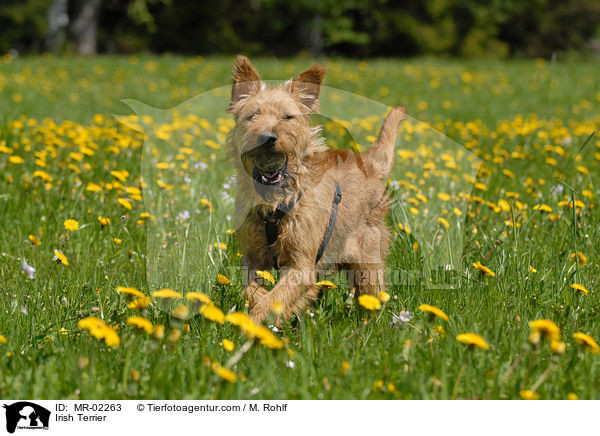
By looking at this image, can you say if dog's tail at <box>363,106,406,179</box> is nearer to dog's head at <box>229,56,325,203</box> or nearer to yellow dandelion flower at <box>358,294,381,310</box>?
dog's head at <box>229,56,325,203</box>

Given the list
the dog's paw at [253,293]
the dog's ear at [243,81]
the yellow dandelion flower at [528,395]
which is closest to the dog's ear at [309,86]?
the dog's ear at [243,81]

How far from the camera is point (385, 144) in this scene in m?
3.56

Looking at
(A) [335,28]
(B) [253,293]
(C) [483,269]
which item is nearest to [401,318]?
(C) [483,269]

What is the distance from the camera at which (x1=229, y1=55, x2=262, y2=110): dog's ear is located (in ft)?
8.89

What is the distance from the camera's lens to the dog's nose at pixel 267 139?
8.31 feet

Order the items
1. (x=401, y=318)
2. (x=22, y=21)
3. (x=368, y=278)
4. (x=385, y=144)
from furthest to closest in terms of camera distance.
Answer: (x=22, y=21)
(x=385, y=144)
(x=368, y=278)
(x=401, y=318)

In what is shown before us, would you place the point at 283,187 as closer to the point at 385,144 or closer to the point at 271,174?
the point at 271,174

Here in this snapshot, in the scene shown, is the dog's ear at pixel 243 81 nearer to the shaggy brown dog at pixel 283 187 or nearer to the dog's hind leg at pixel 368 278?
the shaggy brown dog at pixel 283 187

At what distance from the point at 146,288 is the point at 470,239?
2.06 metres

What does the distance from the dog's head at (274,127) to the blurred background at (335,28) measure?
81.1 ft

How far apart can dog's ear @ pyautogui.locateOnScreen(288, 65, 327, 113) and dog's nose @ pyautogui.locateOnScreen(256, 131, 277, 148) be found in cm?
34

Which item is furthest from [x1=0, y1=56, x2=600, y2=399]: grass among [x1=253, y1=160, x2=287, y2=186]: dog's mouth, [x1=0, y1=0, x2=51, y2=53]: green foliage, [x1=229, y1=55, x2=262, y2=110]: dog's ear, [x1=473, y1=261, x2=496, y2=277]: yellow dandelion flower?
[x1=0, y1=0, x2=51, y2=53]: green foliage

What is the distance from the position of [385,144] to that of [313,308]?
Answer: 121cm
